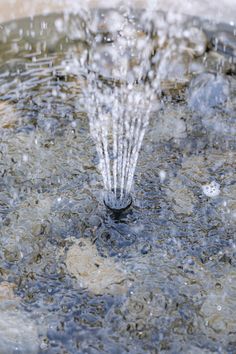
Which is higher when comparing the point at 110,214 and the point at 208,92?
the point at 208,92

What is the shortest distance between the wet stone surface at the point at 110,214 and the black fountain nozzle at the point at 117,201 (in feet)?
0.24

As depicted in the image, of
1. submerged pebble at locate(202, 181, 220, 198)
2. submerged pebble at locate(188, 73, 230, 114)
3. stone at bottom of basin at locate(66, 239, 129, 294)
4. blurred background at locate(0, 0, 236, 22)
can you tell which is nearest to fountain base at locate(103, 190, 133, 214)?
stone at bottom of basin at locate(66, 239, 129, 294)

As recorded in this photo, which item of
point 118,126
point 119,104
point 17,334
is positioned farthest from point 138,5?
point 17,334

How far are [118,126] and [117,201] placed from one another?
0.97 meters

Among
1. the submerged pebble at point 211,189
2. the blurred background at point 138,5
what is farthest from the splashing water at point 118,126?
the blurred background at point 138,5

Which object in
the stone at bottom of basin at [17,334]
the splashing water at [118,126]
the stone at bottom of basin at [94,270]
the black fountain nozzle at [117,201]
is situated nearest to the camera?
the stone at bottom of basin at [17,334]

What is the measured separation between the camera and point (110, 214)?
3234 millimetres

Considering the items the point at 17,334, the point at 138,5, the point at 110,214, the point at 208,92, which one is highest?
the point at 138,5

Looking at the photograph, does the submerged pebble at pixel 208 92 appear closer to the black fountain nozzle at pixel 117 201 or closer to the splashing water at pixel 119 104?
the splashing water at pixel 119 104

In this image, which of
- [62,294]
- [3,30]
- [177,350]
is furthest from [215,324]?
[3,30]

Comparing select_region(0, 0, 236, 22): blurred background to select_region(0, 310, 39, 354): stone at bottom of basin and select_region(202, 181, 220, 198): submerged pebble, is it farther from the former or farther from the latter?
select_region(0, 310, 39, 354): stone at bottom of basin

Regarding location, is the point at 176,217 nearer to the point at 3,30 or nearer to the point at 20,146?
the point at 20,146

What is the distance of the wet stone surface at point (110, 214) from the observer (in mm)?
2662

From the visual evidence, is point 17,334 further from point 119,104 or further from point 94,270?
point 119,104
